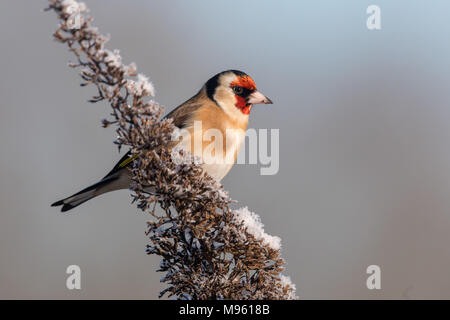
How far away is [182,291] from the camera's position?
223 cm

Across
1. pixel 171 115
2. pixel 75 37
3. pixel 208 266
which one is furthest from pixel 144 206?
pixel 171 115

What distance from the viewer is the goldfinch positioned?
126 inches

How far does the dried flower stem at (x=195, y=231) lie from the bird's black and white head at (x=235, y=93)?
1.43 metres

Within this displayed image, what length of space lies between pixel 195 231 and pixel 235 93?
1.66m

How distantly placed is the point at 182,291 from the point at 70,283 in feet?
10.2

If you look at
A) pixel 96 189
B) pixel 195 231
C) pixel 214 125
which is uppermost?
pixel 214 125

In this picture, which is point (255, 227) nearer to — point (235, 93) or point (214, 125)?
point (214, 125)

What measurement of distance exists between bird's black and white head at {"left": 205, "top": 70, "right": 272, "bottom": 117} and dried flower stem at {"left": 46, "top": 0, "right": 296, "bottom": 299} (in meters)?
1.43

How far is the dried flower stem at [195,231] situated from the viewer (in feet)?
7.16

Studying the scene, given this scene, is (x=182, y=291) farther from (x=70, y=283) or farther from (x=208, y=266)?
(x=70, y=283)

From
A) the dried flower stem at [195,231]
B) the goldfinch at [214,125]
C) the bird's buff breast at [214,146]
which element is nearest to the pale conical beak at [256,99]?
the goldfinch at [214,125]

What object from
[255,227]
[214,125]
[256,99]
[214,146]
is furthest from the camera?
[256,99]

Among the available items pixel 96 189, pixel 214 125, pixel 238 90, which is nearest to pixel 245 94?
pixel 238 90

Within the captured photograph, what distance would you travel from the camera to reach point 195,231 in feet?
7.40
